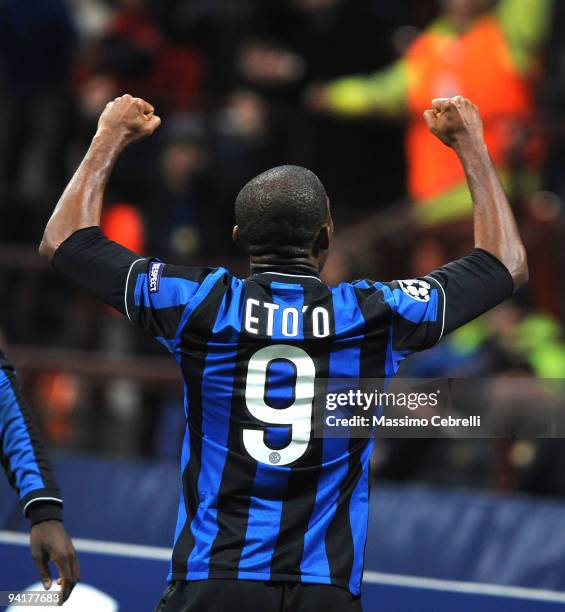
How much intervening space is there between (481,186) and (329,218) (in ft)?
1.45

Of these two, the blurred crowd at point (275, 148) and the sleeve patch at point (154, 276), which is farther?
the blurred crowd at point (275, 148)

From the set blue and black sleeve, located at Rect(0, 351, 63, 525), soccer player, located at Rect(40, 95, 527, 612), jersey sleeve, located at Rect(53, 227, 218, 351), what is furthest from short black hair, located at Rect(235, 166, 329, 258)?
blue and black sleeve, located at Rect(0, 351, 63, 525)

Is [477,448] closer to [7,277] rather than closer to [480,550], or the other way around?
[480,550]

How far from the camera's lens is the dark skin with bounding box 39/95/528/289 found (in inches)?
129

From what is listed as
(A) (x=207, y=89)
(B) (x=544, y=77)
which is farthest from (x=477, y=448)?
(A) (x=207, y=89)

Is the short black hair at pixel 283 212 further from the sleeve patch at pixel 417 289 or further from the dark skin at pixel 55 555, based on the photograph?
the dark skin at pixel 55 555

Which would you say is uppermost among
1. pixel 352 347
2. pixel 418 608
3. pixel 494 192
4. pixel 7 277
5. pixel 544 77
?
pixel 544 77

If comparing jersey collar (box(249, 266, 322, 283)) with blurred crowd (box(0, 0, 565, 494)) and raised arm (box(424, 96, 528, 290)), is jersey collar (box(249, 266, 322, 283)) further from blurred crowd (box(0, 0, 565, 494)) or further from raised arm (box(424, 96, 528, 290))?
blurred crowd (box(0, 0, 565, 494))

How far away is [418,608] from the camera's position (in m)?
4.38

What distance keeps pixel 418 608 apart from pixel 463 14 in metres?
4.81

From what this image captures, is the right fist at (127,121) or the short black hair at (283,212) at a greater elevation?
the right fist at (127,121)

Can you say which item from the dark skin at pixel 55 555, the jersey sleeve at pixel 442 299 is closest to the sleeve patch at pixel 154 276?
the jersey sleeve at pixel 442 299

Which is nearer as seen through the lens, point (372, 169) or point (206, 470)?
point (206, 470)

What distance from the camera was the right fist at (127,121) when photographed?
3400mm
